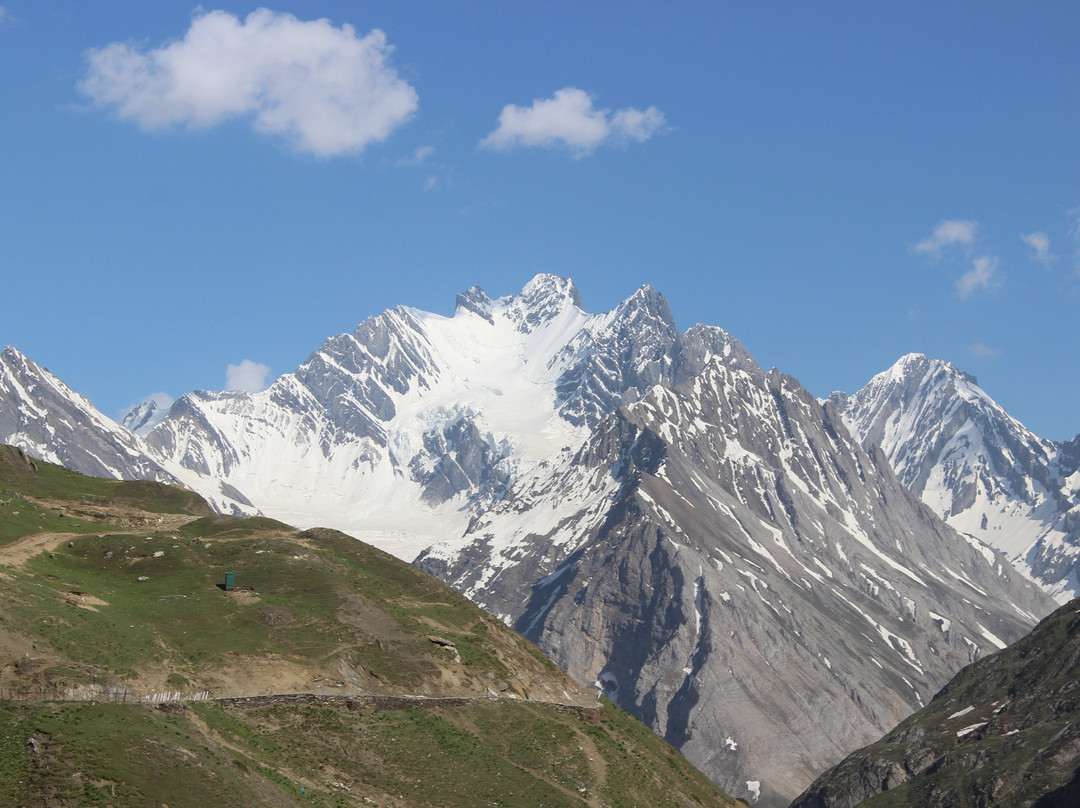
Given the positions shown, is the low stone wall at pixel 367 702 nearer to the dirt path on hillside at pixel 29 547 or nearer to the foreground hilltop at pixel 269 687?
the foreground hilltop at pixel 269 687

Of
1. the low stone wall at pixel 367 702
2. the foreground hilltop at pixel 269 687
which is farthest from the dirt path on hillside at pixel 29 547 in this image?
the low stone wall at pixel 367 702

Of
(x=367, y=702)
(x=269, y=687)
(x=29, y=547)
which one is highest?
(x=29, y=547)

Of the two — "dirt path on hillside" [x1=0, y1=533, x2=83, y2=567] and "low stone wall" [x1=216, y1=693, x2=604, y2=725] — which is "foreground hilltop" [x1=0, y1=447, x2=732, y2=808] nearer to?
"low stone wall" [x1=216, y1=693, x2=604, y2=725]

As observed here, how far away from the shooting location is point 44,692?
275 ft

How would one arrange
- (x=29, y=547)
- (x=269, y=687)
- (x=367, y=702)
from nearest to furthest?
(x=269, y=687)
(x=367, y=702)
(x=29, y=547)

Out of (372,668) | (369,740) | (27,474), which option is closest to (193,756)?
(369,740)

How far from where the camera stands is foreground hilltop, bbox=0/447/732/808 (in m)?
76.2

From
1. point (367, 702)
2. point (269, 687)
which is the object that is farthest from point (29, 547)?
point (367, 702)

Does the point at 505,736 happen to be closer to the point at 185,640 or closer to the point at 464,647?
the point at 464,647

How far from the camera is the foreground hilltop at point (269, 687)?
250ft

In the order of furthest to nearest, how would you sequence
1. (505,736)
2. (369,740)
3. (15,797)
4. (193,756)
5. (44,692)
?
1. (505,736)
2. (369,740)
3. (44,692)
4. (193,756)
5. (15,797)

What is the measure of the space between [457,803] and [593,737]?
1895 cm

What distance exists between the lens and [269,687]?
9469 centimetres

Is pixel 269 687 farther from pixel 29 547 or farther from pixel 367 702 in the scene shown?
pixel 29 547
